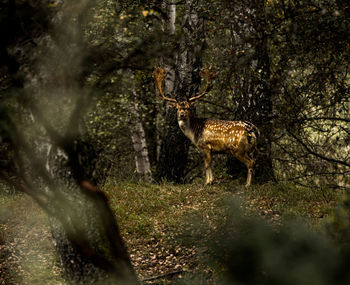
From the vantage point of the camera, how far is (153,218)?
8.11 m

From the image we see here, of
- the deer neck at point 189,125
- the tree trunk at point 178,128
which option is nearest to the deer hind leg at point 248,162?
the deer neck at point 189,125

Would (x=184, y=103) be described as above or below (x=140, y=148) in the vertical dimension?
above

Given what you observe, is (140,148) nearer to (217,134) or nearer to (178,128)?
(178,128)

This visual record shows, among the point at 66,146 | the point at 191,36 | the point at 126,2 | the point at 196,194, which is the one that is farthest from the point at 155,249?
the point at 126,2

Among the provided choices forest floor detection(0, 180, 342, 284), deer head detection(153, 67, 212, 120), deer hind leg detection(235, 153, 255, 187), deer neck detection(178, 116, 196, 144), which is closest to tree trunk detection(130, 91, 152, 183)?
deer head detection(153, 67, 212, 120)

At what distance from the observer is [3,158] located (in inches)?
141

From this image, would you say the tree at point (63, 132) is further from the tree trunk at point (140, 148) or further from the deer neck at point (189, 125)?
the tree trunk at point (140, 148)

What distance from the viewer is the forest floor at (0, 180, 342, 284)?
21.9 ft

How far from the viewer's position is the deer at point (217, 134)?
363 inches

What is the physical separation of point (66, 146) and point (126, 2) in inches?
286

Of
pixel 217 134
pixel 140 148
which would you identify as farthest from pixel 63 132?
pixel 140 148

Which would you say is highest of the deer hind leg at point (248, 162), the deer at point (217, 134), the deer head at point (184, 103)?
the deer head at point (184, 103)

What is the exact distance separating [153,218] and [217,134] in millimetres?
2562

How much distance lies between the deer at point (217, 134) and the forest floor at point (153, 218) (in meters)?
0.72
